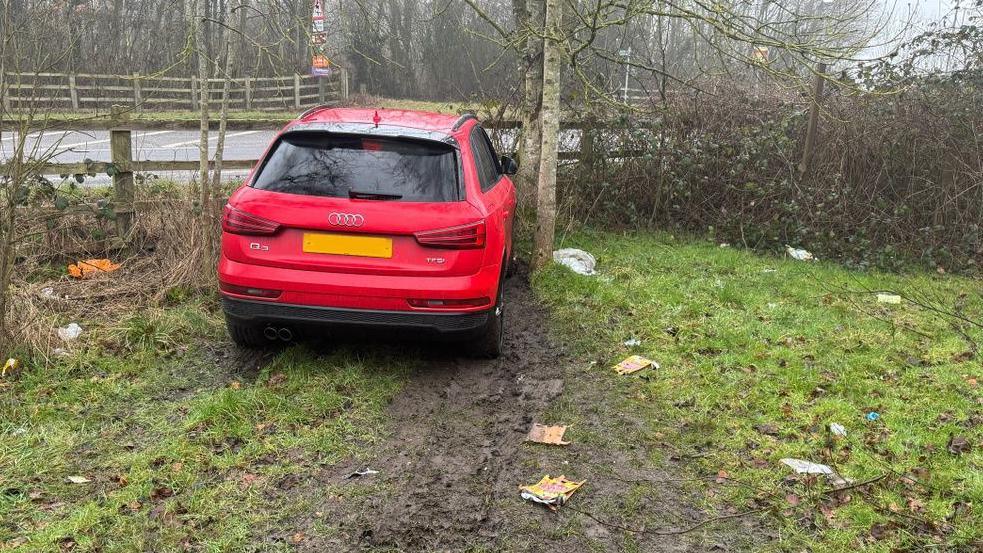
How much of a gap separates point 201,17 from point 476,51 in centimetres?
2335

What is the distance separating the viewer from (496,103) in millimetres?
9922

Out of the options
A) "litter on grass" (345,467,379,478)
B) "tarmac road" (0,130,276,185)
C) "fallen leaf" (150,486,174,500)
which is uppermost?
"tarmac road" (0,130,276,185)

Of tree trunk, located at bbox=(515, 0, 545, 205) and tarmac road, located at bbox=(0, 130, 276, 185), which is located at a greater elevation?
tree trunk, located at bbox=(515, 0, 545, 205)

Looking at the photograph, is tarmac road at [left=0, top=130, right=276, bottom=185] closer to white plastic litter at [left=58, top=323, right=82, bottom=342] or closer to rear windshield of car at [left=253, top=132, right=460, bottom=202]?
white plastic litter at [left=58, top=323, right=82, bottom=342]

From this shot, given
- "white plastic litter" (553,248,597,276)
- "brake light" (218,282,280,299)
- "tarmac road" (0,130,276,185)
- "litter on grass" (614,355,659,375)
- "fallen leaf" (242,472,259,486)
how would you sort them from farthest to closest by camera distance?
"tarmac road" (0,130,276,185)
"white plastic litter" (553,248,597,276)
"litter on grass" (614,355,659,375)
"brake light" (218,282,280,299)
"fallen leaf" (242,472,259,486)

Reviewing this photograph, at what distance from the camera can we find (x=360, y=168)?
4.69 metres

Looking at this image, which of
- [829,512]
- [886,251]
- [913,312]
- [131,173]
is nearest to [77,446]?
[829,512]

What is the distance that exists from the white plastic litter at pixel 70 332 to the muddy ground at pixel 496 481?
2.58m

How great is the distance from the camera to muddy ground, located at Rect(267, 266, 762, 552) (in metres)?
3.22

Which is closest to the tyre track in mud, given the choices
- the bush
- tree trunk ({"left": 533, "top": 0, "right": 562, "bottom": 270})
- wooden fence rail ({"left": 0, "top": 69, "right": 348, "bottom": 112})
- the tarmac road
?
tree trunk ({"left": 533, "top": 0, "right": 562, "bottom": 270})

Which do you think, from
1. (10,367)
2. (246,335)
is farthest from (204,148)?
(10,367)

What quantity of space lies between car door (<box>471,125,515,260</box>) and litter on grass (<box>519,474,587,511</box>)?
6.06ft

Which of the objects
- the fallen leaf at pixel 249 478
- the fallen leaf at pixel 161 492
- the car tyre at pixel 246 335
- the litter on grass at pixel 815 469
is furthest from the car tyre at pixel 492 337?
the fallen leaf at pixel 161 492

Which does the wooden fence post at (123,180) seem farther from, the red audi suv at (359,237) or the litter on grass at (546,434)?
the litter on grass at (546,434)
